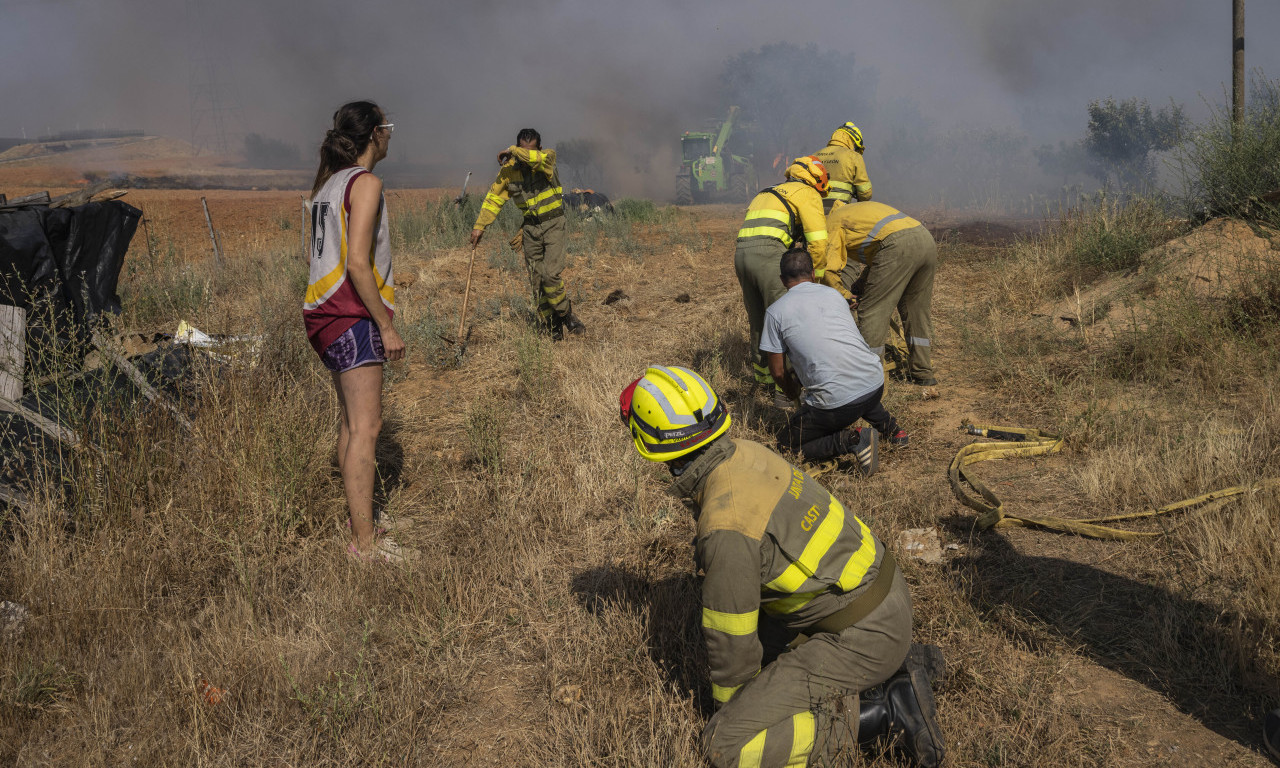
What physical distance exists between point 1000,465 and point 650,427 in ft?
9.50

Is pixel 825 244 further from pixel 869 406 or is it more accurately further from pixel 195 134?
pixel 195 134

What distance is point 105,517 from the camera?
3428 millimetres

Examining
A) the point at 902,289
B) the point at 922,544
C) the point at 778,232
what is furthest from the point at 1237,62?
the point at 922,544

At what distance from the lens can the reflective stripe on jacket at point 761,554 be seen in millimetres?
2191

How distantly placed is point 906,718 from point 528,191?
6098 mm

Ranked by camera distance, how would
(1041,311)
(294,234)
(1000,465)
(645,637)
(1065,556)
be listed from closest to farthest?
(645,637) → (1065,556) → (1000,465) → (1041,311) → (294,234)

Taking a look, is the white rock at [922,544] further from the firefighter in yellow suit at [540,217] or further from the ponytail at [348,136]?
the firefighter in yellow suit at [540,217]

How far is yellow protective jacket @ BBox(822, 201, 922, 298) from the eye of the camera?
5.45 m

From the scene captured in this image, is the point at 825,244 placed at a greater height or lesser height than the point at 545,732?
greater

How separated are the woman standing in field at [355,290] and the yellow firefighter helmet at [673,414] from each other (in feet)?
4.72

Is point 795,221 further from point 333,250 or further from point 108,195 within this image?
point 108,195

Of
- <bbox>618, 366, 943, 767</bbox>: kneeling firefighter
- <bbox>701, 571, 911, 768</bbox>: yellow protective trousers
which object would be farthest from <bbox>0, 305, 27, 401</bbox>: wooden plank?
<bbox>701, 571, 911, 768</bbox>: yellow protective trousers

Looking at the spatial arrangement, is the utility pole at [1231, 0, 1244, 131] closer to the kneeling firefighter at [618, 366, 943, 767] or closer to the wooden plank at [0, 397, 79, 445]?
the kneeling firefighter at [618, 366, 943, 767]

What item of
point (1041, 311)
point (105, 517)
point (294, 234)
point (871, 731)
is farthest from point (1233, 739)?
point (294, 234)
